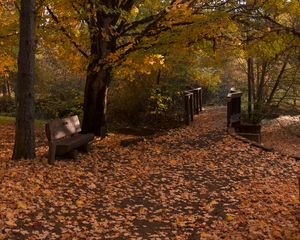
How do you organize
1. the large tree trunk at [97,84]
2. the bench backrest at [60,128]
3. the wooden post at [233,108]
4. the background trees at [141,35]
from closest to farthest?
1. the bench backrest at [60,128]
2. the background trees at [141,35]
3. the large tree trunk at [97,84]
4. the wooden post at [233,108]

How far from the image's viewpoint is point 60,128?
912 cm

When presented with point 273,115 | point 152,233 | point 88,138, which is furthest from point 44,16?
point 273,115

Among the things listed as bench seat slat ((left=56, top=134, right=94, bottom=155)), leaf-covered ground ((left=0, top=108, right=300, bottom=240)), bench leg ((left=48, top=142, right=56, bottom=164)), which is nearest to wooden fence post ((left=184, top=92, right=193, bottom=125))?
leaf-covered ground ((left=0, top=108, right=300, bottom=240))

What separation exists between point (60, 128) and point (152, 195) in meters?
3.02

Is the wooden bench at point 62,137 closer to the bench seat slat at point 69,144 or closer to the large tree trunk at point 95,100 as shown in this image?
the bench seat slat at point 69,144

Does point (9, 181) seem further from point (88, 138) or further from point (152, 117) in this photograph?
point (152, 117)

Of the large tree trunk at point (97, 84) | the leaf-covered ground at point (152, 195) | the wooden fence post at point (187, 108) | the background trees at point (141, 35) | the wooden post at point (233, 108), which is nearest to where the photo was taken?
the leaf-covered ground at point (152, 195)

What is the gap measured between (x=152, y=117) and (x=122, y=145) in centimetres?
531

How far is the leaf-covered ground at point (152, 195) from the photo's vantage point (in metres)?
5.47

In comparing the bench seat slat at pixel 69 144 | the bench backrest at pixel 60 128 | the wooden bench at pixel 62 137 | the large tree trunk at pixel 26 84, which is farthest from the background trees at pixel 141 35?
the bench seat slat at pixel 69 144

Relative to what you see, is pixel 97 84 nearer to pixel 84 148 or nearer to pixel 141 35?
pixel 141 35

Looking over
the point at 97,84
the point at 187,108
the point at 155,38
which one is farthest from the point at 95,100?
the point at 187,108

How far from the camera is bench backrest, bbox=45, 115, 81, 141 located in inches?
336

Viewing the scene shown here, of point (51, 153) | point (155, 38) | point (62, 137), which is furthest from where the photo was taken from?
point (155, 38)
